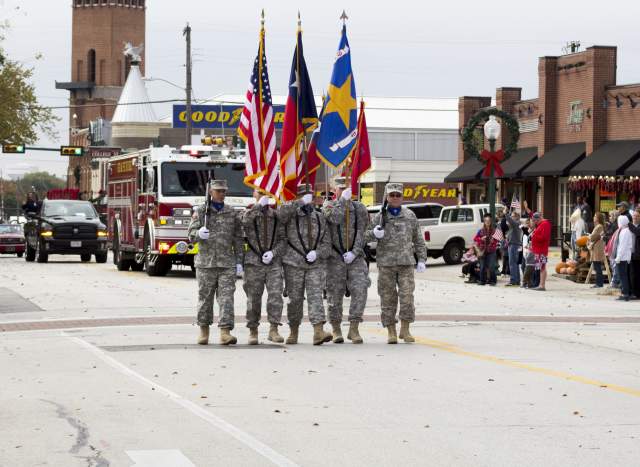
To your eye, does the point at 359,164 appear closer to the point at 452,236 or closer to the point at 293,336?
the point at 293,336

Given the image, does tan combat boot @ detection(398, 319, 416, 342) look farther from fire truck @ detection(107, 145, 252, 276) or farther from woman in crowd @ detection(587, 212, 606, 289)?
fire truck @ detection(107, 145, 252, 276)

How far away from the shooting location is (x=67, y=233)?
132ft

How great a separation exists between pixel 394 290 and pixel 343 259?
722 mm

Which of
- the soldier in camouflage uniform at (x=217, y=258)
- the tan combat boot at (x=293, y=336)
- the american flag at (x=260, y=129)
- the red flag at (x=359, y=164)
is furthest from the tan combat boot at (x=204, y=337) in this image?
the red flag at (x=359, y=164)

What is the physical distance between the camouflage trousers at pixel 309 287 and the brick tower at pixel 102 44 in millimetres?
122734

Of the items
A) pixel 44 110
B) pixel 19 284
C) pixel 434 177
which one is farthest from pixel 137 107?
pixel 19 284

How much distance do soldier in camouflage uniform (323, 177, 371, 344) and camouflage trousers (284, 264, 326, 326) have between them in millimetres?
229

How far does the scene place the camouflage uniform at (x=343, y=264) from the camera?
1577cm

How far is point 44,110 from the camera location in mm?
59000

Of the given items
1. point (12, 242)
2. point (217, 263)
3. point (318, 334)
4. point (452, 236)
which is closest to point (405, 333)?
point (318, 334)

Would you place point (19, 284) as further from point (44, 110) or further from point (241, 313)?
point (44, 110)

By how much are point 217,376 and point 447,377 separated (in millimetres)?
2182

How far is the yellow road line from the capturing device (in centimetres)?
1197

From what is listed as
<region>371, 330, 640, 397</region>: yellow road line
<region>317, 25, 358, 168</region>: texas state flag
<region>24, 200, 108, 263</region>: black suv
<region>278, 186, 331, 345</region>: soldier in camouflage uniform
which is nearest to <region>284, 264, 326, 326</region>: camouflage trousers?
<region>278, 186, 331, 345</region>: soldier in camouflage uniform
